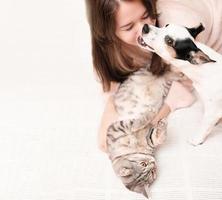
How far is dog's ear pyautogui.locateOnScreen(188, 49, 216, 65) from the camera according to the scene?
2.64 ft

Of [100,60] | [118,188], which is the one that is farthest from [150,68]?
[118,188]

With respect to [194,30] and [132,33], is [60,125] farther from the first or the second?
[194,30]

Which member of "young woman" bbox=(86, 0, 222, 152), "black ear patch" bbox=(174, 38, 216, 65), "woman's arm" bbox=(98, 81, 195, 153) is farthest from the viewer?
"woman's arm" bbox=(98, 81, 195, 153)

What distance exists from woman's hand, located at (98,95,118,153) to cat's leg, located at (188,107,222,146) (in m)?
0.20

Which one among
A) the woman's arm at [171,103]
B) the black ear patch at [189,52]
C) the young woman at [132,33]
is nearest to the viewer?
the black ear patch at [189,52]

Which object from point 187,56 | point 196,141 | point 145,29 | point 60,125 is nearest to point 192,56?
point 187,56

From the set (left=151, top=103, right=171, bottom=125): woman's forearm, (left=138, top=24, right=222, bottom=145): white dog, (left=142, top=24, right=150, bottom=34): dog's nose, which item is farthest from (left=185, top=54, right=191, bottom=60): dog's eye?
(left=151, top=103, right=171, bottom=125): woman's forearm

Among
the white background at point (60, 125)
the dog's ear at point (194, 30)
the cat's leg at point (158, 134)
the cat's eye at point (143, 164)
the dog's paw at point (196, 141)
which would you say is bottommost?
the white background at point (60, 125)

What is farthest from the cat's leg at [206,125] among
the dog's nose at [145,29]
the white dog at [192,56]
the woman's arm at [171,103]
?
Result: the dog's nose at [145,29]

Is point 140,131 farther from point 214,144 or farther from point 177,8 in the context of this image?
point 177,8

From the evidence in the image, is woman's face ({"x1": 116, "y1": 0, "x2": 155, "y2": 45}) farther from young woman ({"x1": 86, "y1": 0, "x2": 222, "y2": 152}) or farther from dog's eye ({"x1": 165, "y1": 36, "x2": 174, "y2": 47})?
dog's eye ({"x1": 165, "y1": 36, "x2": 174, "y2": 47})

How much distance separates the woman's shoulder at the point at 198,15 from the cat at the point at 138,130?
13 cm

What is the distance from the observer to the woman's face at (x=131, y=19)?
2.91 ft

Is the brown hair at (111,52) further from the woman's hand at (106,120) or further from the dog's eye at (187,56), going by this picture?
the dog's eye at (187,56)
